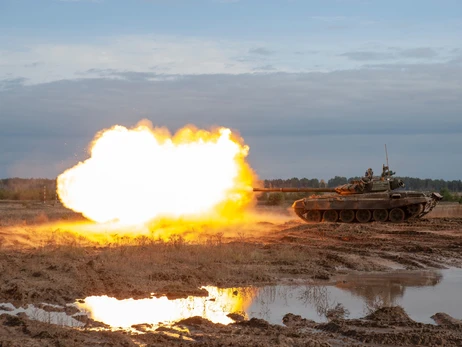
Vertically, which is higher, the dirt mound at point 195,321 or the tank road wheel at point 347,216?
the tank road wheel at point 347,216

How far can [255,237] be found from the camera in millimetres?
26234

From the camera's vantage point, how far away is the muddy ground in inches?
404

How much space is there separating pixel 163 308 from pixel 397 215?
69.3 ft

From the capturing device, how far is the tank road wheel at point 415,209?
31641 millimetres

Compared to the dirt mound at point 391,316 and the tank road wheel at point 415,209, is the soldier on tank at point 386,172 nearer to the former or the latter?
the tank road wheel at point 415,209

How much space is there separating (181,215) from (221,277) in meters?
12.5

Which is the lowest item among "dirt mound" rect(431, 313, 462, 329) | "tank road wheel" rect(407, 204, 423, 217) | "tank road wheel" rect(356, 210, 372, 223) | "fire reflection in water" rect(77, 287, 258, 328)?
"dirt mound" rect(431, 313, 462, 329)

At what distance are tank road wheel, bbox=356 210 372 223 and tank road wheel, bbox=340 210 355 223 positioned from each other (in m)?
0.23

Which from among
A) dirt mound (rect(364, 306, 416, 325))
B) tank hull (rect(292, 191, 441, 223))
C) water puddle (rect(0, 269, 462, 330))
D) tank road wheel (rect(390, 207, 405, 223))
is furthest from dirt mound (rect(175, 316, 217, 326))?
tank road wheel (rect(390, 207, 405, 223))

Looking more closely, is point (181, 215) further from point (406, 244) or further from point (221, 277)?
point (221, 277)

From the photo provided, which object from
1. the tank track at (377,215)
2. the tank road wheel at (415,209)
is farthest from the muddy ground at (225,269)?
the tank track at (377,215)

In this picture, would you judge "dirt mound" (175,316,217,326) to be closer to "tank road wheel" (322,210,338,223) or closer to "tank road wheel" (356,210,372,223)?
"tank road wheel" (322,210,338,223)

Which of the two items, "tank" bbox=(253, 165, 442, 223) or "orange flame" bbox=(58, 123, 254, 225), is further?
"tank" bbox=(253, 165, 442, 223)

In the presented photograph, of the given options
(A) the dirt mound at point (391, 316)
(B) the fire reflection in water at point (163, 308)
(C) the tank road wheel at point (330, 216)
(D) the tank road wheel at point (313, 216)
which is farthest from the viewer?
(D) the tank road wheel at point (313, 216)
